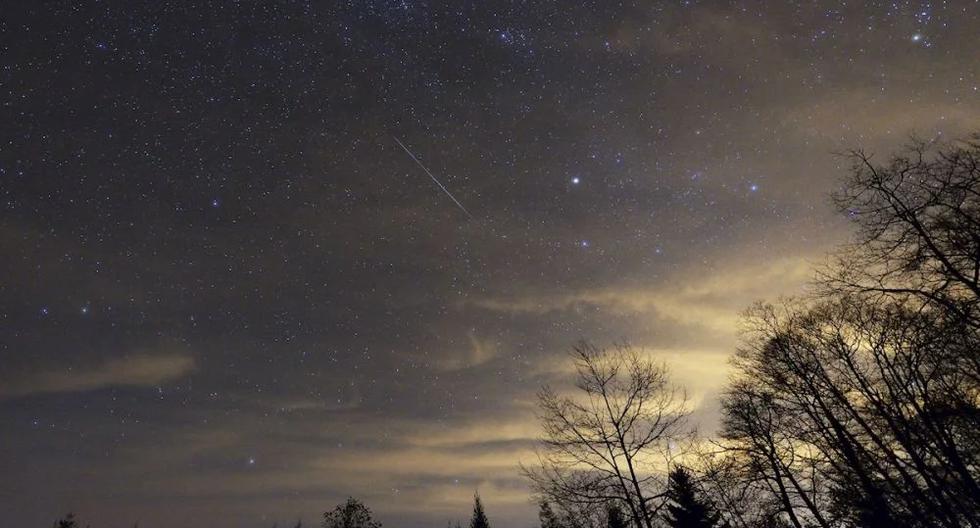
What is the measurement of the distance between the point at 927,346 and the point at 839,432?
7652 millimetres

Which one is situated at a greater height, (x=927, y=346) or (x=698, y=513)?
(x=927, y=346)

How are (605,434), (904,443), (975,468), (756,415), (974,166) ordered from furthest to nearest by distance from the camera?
(756,415) → (605,434) → (975,468) → (904,443) → (974,166)

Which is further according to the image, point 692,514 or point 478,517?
point 478,517

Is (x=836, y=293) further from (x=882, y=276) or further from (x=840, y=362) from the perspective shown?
(x=840, y=362)

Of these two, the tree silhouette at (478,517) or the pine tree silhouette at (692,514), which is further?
the tree silhouette at (478,517)

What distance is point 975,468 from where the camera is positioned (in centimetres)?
1248

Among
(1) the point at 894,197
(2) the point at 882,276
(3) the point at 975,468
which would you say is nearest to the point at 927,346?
(2) the point at 882,276

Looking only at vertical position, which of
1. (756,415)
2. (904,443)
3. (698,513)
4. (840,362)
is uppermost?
(840,362)

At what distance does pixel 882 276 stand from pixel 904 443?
5.16 metres

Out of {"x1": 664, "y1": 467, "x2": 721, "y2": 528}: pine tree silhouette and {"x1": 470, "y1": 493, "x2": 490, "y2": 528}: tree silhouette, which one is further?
{"x1": 470, "y1": 493, "x2": 490, "y2": 528}: tree silhouette

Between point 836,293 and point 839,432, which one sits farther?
point 839,432

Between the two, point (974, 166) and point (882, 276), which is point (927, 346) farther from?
point (974, 166)

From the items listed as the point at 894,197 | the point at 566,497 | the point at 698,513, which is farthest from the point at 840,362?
the point at 698,513

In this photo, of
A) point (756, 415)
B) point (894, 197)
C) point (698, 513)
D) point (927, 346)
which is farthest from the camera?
point (698, 513)
